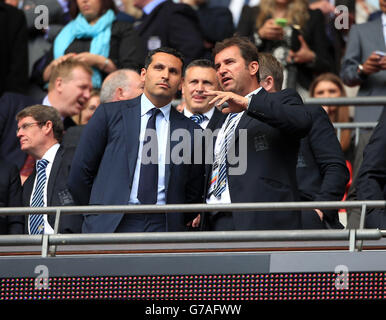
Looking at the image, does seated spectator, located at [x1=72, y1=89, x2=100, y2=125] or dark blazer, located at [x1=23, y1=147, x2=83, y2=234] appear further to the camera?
seated spectator, located at [x1=72, y1=89, x2=100, y2=125]

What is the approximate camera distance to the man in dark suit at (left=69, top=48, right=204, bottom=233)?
7637 millimetres

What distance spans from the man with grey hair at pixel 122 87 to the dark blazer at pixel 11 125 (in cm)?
110

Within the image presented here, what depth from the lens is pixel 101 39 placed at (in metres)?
11.1

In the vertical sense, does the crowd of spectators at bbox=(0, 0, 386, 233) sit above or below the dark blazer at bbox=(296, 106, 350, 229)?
above

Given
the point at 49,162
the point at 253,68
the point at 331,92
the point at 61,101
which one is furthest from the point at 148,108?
the point at 331,92

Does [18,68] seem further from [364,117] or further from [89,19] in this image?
→ [364,117]

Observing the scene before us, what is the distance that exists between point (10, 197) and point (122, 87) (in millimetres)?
1371

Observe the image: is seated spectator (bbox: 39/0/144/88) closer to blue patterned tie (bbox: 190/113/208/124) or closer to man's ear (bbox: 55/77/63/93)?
man's ear (bbox: 55/77/63/93)

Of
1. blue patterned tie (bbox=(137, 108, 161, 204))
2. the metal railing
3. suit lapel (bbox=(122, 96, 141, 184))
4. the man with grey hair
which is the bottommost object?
the metal railing

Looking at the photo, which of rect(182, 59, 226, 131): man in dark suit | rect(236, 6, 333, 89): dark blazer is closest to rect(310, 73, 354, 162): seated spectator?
rect(236, 6, 333, 89): dark blazer

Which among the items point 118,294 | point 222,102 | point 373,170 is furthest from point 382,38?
point 118,294

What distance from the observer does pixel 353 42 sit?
10.9m

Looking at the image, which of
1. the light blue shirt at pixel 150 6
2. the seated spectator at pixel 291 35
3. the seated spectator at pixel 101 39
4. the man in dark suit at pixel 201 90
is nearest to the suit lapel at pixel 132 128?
the man in dark suit at pixel 201 90

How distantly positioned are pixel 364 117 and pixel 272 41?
3.89 ft
